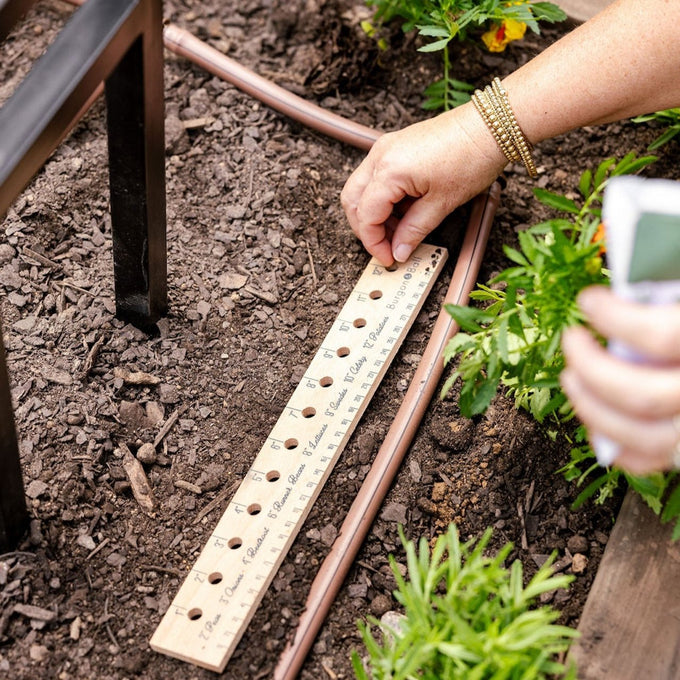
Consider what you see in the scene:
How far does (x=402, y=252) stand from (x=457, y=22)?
52 centimetres

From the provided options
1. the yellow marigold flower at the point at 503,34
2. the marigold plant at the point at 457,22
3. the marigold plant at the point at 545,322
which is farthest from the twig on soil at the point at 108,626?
the yellow marigold flower at the point at 503,34

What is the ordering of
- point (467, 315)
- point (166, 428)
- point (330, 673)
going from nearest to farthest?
point (467, 315) → point (330, 673) → point (166, 428)

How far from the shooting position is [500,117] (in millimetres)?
1814

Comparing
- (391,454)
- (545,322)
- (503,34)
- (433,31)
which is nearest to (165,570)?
(391,454)

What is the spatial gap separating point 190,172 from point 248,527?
3.10 ft

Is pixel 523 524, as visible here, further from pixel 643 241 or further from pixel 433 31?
pixel 433 31

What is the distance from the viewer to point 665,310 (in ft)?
3.47

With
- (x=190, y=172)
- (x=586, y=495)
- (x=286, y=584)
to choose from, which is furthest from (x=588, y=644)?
(x=190, y=172)

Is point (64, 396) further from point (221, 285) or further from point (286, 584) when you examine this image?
point (286, 584)

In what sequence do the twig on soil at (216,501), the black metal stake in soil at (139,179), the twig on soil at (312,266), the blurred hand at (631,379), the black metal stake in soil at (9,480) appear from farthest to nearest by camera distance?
the twig on soil at (312,266), the twig on soil at (216,501), the black metal stake in soil at (139,179), the black metal stake in soil at (9,480), the blurred hand at (631,379)

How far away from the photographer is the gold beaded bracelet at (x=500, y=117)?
181 cm

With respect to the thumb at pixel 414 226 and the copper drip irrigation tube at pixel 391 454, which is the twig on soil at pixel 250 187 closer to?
the thumb at pixel 414 226

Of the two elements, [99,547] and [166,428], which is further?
[166,428]

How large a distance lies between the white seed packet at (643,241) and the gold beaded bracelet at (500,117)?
0.74 metres
